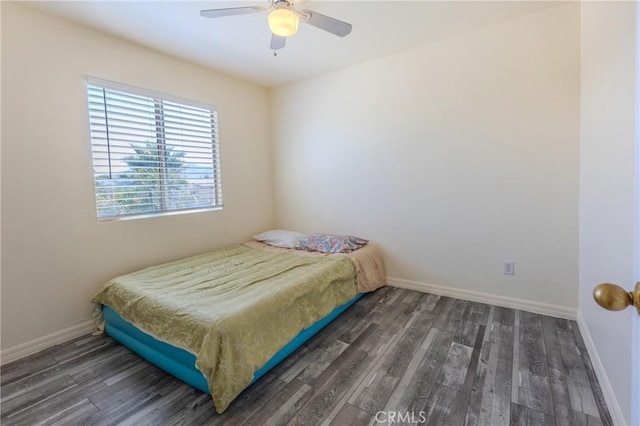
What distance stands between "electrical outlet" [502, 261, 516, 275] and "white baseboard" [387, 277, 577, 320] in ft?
0.75

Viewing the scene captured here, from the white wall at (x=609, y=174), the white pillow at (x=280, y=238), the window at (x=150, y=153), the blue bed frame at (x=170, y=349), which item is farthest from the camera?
the white pillow at (x=280, y=238)

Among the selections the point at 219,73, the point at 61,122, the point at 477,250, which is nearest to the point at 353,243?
the point at 477,250

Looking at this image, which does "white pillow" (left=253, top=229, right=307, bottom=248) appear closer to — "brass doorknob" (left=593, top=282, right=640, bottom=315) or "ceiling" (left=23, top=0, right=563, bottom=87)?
"ceiling" (left=23, top=0, right=563, bottom=87)

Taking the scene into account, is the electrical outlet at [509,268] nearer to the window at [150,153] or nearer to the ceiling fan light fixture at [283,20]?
the ceiling fan light fixture at [283,20]

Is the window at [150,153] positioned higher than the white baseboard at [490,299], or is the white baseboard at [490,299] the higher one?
the window at [150,153]

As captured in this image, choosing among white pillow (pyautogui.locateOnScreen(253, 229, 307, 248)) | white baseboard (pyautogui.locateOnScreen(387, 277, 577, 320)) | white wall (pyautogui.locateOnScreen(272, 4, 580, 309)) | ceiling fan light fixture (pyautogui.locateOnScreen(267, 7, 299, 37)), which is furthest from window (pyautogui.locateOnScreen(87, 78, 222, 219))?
white baseboard (pyautogui.locateOnScreen(387, 277, 577, 320))

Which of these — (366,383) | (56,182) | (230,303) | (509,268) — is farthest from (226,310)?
(509,268)

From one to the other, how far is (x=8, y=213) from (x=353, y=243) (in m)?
2.77

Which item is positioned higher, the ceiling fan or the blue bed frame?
the ceiling fan

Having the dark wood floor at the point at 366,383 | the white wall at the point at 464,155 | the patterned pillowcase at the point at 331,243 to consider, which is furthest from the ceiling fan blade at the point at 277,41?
the dark wood floor at the point at 366,383

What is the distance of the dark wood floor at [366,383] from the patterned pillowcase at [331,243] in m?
0.89

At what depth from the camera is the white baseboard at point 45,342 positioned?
1963 millimetres

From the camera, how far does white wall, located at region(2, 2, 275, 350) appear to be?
6.48 ft

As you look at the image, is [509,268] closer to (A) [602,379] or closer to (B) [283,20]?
(A) [602,379]
